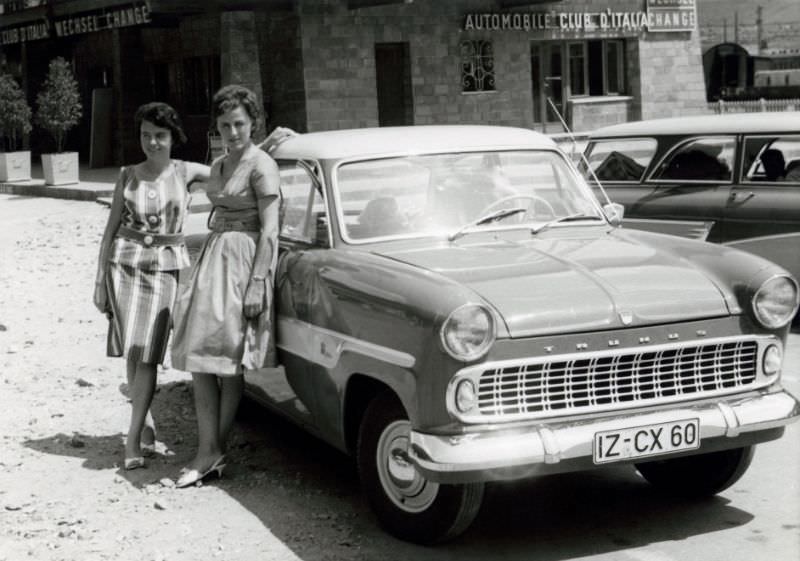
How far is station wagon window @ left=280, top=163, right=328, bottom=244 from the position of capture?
559cm

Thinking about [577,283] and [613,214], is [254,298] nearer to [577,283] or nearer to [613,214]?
[577,283]

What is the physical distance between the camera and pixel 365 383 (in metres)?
4.91

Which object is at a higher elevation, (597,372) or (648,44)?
(648,44)

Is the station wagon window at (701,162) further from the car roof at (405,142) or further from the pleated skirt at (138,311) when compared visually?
the pleated skirt at (138,311)

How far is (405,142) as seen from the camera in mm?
5762

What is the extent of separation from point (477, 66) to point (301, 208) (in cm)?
2330

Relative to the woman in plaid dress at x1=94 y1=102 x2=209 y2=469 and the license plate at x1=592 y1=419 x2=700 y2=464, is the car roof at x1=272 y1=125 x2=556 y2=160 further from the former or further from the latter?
the license plate at x1=592 y1=419 x2=700 y2=464

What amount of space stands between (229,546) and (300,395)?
86 cm

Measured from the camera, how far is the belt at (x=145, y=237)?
5.91 meters

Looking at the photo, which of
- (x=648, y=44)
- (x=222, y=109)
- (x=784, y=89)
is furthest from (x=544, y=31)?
(x=222, y=109)

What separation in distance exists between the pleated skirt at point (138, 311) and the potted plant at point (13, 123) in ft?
65.8

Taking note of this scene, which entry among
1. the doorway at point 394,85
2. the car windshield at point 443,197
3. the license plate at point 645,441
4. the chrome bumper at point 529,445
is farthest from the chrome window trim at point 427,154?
the doorway at point 394,85

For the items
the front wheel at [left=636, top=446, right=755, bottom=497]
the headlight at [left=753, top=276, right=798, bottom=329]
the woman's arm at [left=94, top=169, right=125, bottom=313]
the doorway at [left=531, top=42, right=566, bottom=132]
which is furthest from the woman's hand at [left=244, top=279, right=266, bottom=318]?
the doorway at [left=531, top=42, right=566, bottom=132]

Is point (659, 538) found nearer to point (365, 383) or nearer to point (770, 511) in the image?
point (770, 511)
